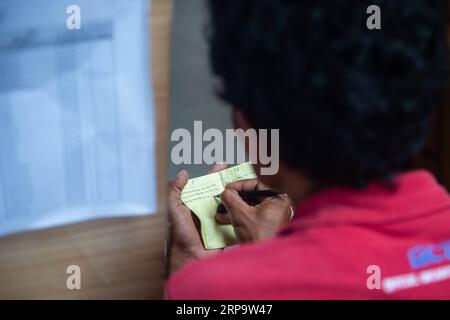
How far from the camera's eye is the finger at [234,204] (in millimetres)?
813

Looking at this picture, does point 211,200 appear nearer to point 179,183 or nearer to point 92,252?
point 179,183

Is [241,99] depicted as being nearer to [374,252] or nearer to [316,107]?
[316,107]

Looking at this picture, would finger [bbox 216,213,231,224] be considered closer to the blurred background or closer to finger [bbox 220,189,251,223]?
finger [bbox 220,189,251,223]

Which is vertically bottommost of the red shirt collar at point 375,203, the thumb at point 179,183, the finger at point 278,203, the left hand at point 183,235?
the left hand at point 183,235

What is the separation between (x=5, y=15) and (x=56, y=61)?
6 cm

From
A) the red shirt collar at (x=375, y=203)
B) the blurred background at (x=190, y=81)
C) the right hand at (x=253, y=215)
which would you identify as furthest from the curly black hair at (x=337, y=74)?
the blurred background at (x=190, y=81)

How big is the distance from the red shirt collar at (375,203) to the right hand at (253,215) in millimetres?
222

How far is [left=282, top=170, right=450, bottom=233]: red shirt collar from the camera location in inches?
21.5

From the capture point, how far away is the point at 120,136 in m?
0.53

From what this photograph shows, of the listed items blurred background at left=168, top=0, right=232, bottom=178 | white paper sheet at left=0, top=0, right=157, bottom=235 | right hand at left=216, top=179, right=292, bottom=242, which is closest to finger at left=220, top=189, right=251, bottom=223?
right hand at left=216, top=179, right=292, bottom=242

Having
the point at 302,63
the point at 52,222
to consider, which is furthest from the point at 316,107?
the point at 52,222

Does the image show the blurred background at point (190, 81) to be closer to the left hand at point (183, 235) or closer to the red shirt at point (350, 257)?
the left hand at point (183, 235)

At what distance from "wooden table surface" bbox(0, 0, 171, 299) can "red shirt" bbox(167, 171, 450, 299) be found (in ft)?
0.17

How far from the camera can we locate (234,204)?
82 centimetres
